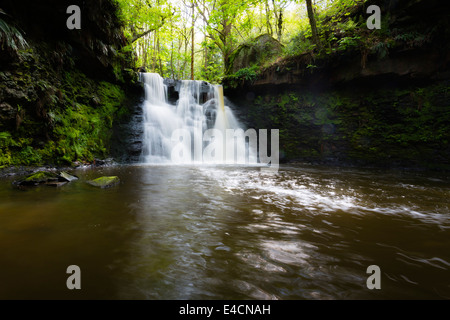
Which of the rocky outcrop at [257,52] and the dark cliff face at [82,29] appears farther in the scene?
the rocky outcrop at [257,52]

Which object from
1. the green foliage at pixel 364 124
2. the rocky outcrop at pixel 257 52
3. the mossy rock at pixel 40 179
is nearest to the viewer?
the mossy rock at pixel 40 179

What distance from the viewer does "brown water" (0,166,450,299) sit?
126cm

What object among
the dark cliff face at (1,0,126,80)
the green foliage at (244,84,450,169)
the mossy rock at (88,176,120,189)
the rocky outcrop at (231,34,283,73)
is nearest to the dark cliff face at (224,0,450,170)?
the green foliage at (244,84,450,169)

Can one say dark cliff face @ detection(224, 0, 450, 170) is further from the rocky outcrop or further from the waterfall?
the waterfall

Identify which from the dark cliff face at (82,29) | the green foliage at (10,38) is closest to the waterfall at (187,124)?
the dark cliff face at (82,29)

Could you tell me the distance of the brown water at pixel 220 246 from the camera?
1.26 m

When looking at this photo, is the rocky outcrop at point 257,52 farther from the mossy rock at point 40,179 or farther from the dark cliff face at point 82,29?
the mossy rock at point 40,179

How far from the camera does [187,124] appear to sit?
35.2 ft

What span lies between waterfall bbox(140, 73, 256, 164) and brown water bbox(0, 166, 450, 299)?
21.7ft

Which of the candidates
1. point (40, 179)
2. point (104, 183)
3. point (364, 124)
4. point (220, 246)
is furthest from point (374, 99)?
point (40, 179)

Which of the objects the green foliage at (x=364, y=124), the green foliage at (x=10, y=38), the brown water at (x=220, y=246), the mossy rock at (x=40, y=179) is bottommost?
the brown water at (x=220, y=246)

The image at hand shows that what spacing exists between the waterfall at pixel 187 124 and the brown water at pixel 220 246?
662 centimetres

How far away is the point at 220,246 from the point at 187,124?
9.47m
